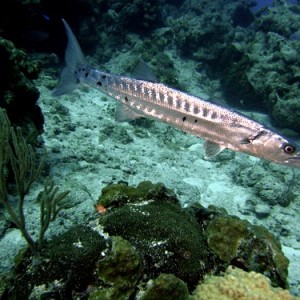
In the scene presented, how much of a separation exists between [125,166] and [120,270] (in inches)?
181

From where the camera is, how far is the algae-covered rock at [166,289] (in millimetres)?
2805

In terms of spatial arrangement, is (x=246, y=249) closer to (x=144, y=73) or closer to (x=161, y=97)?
(x=161, y=97)

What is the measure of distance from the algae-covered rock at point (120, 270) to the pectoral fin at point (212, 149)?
5.39 feet

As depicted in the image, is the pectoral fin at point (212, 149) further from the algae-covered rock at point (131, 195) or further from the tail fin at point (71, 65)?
the tail fin at point (71, 65)

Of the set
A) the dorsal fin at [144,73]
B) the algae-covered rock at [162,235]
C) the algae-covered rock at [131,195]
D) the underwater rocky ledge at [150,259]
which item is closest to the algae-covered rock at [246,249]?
the underwater rocky ledge at [150,259]

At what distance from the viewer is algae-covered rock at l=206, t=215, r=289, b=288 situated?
3.65m

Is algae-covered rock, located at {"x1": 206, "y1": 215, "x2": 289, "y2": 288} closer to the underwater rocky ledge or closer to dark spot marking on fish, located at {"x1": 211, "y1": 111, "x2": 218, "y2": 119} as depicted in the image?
the underwater rocky ledge

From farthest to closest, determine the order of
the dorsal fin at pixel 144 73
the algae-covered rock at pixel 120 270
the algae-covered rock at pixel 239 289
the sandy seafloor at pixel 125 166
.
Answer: the sandy seafloor at pixel 125 166
the dorsal fin at pixel 144 73
the algae-covered rock at pixel 239 289
the algae-covered rock at pixel 120 270

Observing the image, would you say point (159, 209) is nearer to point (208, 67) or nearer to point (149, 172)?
point (149, 172)

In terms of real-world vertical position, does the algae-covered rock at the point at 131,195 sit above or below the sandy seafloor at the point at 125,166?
→ above

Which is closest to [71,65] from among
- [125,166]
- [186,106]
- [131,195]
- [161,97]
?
[161,97]

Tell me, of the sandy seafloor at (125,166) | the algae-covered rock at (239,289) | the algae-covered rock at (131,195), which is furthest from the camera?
the sandy seafloor at (125,166)

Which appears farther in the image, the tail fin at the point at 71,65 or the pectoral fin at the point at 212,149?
the tail fin at the point at 71,65

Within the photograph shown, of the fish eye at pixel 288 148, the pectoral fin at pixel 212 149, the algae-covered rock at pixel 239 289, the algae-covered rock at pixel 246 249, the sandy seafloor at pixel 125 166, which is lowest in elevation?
the sandy seafloor at pixel 125 166
